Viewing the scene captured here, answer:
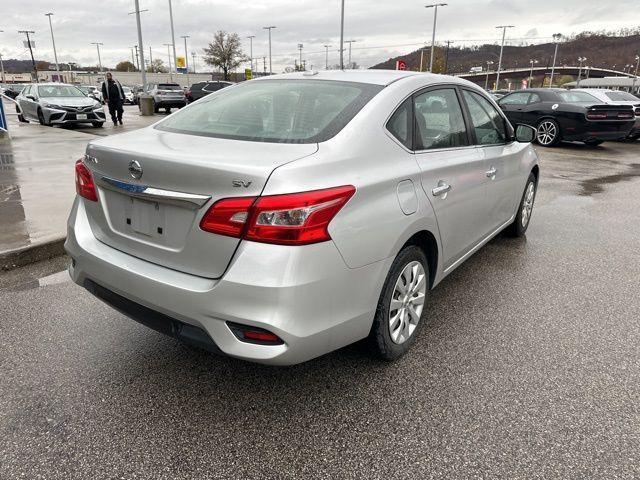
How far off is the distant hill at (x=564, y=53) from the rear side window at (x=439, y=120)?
135669 millimetres

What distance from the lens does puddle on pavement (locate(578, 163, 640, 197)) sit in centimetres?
839

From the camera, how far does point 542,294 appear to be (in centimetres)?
398

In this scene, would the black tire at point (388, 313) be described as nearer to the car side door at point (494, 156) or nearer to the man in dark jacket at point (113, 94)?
the car side door at point (494, 156)

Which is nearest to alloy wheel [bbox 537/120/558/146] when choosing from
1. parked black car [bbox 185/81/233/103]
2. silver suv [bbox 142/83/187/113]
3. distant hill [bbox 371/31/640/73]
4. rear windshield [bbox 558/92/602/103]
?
rear windshield [bbox 558/92/602/103]

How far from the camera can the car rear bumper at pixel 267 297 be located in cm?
204

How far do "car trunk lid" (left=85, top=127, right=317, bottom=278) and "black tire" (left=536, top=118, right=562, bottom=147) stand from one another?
13.7 meters

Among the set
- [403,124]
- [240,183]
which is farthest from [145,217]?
[403,124]

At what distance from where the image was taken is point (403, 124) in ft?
9.20

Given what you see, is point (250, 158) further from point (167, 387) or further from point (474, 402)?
point (474, 402)

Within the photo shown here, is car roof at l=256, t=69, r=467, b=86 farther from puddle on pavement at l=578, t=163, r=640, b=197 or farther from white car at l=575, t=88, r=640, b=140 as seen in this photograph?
white car at l=575, t=88, r=640, b=140

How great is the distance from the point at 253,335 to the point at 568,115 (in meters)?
13.9

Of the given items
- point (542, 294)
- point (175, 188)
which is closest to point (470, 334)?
point (542, 294)

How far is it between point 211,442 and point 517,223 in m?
4.14

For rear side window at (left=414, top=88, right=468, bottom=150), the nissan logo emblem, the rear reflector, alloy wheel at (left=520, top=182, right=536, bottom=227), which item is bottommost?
alloy wheel at (left=520, top=182, right=536, bottom=227)
